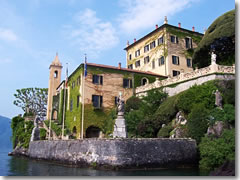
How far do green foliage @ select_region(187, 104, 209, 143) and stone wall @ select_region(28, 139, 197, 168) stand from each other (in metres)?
0.94

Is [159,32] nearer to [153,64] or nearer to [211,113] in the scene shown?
[153,64]

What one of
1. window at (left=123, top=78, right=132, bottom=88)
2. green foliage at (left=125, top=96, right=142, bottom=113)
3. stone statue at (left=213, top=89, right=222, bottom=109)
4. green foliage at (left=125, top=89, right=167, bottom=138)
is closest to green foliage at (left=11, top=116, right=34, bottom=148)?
green foliage at (left=125, top=96, right=142, bottom=113)

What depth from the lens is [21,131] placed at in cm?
3712

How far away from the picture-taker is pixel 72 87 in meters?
34.8

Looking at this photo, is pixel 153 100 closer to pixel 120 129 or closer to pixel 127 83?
pixel 127 83

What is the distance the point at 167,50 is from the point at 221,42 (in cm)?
996

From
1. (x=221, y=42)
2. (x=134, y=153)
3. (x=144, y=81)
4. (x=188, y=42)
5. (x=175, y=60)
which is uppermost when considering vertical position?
(x=188, y=42)

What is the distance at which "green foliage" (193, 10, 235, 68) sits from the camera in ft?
80.6

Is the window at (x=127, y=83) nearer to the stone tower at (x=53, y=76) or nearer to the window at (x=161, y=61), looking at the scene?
the window at (x=161, y=61)

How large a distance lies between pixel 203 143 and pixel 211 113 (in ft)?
9.17

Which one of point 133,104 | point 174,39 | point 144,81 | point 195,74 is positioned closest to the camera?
point 195,74

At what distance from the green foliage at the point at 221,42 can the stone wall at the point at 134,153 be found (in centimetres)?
1248

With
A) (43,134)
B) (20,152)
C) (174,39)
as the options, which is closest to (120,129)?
(43,134)

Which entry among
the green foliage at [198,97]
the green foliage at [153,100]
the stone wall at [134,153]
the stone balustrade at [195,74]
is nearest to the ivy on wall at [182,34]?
the stone balustrade at [195,74]
